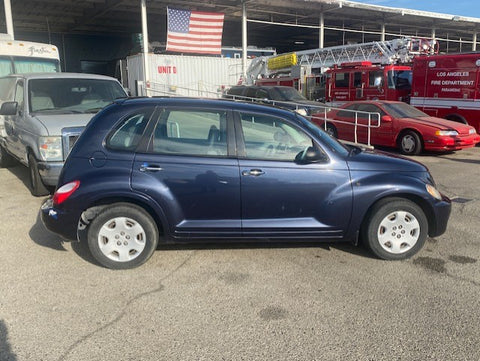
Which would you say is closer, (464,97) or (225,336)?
(225,336)

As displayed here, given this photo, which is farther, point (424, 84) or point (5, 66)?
point (424, 84)

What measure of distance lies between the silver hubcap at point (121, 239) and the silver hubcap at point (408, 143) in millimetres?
8854

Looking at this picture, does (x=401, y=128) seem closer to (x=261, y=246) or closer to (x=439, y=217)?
(x=439, y=217)

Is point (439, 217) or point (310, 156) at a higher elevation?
point (310, 156)

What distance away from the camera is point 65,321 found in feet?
10.5

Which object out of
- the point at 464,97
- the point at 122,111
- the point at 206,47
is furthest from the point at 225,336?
the point at 206,47

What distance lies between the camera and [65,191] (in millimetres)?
3971

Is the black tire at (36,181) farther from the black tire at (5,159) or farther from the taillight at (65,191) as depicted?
the black tire at (5,159)

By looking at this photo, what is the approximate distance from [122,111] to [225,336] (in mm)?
2332

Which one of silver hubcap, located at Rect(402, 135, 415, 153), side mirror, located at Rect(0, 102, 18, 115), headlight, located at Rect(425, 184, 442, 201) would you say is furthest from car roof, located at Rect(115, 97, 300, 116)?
silver hubcap, located at Rect(402, 135, 415, 153)

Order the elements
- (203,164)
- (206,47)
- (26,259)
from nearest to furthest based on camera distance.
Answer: (203,164) → (26,259) → (206,47)

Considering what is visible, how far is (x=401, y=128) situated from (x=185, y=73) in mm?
13856

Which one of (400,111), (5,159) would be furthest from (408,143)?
(5,159)

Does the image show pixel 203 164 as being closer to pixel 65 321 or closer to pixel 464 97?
pixel 65 321
